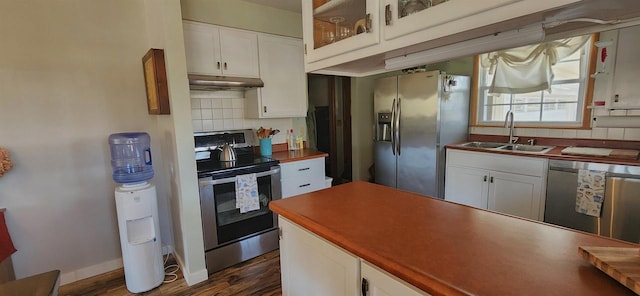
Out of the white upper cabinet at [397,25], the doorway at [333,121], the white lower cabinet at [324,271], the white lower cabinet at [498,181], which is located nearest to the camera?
the white upper cabinet at [397,25]

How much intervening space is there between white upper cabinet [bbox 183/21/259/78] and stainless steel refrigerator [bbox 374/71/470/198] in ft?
5.37

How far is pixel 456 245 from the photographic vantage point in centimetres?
92

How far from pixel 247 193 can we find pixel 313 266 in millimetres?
1362

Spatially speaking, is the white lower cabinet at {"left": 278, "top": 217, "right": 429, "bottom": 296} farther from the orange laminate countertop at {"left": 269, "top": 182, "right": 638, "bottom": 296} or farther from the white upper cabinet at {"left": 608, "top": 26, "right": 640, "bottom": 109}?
the white upper cabinet at {"left": 608, "top": 26, "right": 640, "bottom": 109}

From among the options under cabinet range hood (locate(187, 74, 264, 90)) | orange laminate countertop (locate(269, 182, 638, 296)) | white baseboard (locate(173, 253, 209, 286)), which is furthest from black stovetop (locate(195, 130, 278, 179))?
orange laminate countertop (locate(269, 182, 638, 296))

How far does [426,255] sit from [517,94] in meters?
3.09

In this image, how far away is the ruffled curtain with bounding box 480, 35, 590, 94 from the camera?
271 centimetres

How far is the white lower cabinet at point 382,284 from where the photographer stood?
0.82m

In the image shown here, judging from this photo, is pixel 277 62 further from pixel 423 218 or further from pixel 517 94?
pixel 517 94

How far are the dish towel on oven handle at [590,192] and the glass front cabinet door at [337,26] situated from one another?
7.48 feet

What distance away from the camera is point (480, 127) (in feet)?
11.1

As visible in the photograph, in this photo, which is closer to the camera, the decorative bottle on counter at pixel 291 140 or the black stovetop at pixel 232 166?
the black stovetop at pixel 232 166

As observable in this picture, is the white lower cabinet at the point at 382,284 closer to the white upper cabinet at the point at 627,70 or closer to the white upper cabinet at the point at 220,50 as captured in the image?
the white upper cabinet at the point at 220,50

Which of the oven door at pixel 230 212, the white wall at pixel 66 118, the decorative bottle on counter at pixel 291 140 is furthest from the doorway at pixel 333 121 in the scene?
the white wall at pixel 66 118
